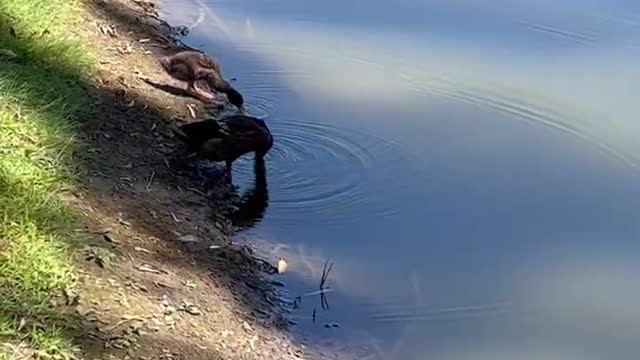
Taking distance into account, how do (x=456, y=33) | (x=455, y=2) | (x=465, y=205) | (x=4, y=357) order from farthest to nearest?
(x=455, y=2)
(x=456, y=33)
(x=465, y=205)
(x=4, y=357)

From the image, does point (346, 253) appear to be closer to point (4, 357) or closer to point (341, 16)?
point (4, 357)

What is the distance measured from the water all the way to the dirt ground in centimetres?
28

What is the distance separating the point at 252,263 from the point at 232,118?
50.8 inches

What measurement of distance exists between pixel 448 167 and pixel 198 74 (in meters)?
1.65

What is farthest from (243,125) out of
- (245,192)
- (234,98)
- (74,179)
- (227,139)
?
(74,179)

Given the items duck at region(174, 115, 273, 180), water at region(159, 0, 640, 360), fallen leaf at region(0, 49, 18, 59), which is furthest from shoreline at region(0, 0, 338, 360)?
fallen leaf at region(0, 49, 18, 59)

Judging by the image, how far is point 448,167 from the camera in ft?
23.8

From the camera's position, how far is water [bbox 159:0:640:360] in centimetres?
568

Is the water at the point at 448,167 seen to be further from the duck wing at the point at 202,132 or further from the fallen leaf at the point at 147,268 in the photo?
the fallen leaf at the point at 147,268

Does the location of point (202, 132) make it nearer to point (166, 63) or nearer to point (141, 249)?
point (166, 63)

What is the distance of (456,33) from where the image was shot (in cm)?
970

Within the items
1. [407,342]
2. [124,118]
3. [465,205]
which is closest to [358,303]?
[407,342]

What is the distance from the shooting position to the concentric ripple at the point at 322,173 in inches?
260

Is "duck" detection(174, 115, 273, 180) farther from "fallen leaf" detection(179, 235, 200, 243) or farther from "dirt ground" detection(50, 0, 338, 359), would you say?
"fallen leaf" detection(179, 235, 200, 243)
